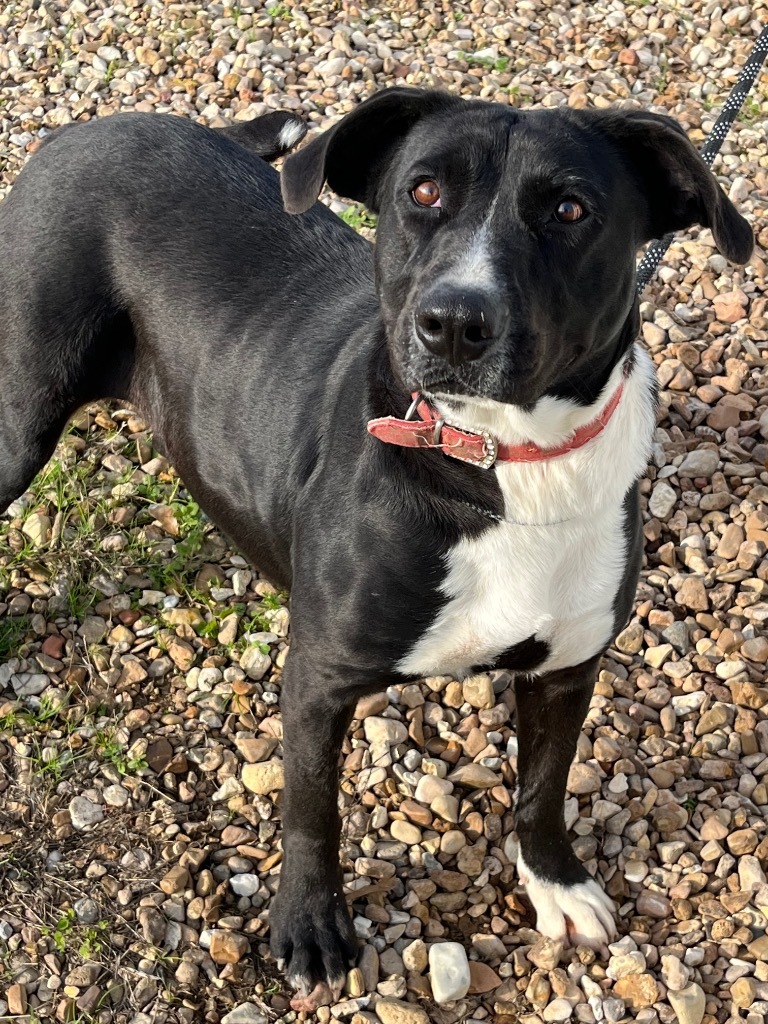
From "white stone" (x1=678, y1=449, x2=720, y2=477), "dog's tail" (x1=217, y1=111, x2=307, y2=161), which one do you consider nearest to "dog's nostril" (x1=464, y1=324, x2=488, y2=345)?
"dog's tail" (x1=217, y1=111, x2=307, y2=161)

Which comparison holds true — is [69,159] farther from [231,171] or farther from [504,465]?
[504,465]

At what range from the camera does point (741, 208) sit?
4.93m

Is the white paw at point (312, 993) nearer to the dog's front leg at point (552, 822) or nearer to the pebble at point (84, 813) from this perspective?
the dog's front leg at point (552, 822)

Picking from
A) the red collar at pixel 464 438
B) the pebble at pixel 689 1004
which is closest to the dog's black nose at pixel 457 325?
the red collar at pixel 464 438

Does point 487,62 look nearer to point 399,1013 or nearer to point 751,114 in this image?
point 751,114

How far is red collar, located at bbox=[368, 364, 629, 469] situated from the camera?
2471mm

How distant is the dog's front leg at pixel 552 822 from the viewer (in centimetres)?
301

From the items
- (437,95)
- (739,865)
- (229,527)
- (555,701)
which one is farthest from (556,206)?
(739,865)

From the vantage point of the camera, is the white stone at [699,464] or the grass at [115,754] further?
the white stone at [699,464]

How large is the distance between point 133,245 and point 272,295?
43 centimetres

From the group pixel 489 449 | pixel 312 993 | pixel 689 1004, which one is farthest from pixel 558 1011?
pixel 489 449

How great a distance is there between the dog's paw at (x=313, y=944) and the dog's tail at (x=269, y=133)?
2.26m

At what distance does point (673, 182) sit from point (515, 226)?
43 cm

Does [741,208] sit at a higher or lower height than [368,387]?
lower
